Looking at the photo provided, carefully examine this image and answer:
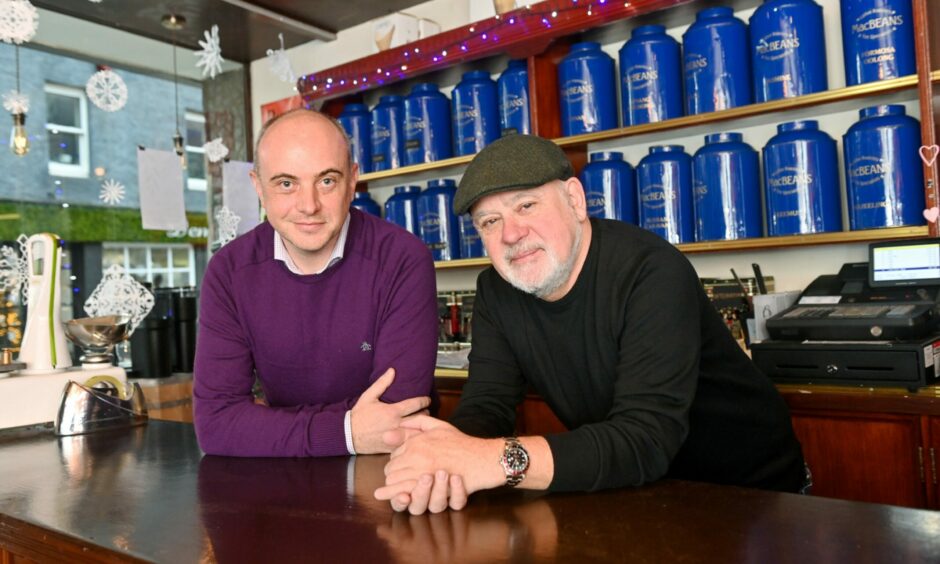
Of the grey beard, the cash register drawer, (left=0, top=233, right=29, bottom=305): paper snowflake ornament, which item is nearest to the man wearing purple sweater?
the grey beard

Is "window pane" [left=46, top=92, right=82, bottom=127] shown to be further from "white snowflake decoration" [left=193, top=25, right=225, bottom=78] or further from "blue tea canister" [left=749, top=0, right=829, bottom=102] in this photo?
"blue tea canister" [left=749, top=0, right=829, bottom=102]

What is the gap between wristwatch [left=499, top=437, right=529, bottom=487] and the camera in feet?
3.71

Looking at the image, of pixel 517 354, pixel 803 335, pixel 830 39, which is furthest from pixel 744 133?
pixel 517 354

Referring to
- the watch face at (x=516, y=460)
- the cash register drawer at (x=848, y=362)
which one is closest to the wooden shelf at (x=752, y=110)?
the cash register drawer at (x=848, y=362)

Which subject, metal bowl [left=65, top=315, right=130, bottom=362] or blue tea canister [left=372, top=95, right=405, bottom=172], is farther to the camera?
blue tea canister [left=372, top=95, right=405, bottom=172]

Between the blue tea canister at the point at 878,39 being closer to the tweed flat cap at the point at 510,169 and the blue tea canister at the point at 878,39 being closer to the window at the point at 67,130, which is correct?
the tweed flat cap at the point at 510,169

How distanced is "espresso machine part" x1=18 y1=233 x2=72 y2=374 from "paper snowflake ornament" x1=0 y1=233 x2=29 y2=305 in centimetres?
123

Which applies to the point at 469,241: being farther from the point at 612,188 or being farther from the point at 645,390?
the point at 645,390

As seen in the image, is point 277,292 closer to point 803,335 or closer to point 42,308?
point 42,308

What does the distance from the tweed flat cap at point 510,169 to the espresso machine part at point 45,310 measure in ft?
4.39

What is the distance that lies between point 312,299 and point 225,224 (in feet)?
8.50

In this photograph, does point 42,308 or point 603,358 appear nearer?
point 603,358

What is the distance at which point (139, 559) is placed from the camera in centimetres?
95

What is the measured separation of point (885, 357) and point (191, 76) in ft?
11.6
